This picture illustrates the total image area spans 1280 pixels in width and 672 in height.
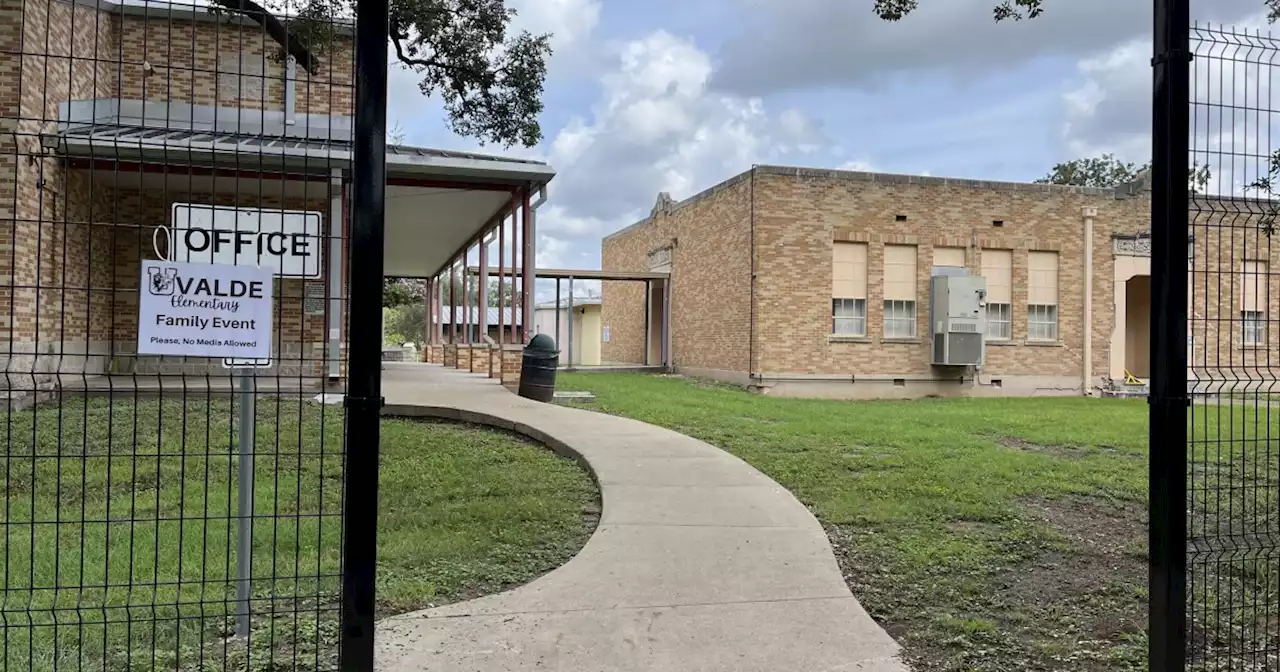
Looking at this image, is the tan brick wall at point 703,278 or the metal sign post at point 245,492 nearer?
the metal sign post at point 245,492

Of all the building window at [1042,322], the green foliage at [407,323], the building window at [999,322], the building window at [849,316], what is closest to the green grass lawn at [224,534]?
the building window at [849,316]

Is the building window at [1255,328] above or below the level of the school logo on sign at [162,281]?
below

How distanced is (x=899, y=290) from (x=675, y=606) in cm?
1694

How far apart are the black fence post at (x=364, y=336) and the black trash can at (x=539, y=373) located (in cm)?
991

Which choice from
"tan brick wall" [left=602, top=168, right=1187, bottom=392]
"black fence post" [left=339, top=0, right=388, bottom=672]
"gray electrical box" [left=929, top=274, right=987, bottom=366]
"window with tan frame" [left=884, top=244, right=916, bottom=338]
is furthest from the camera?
"window with tan frame" [left=884, top=244, right=916, bottom=338]

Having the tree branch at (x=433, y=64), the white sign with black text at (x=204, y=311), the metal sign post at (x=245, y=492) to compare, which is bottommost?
the metal sign post at (x=245, y=492)

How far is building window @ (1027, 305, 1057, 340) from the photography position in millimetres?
21016

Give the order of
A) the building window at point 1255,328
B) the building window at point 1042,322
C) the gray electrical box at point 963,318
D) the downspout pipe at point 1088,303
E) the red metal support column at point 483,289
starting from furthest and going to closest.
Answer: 1. the building window at point 1042,322
2. the downspout pipe at point 1088,303
3. the gray electrical box at point 963,318
4. the red metal support column at point 483,289
5. the building window at point 1255,328

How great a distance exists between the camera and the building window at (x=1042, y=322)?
2102 centimetres

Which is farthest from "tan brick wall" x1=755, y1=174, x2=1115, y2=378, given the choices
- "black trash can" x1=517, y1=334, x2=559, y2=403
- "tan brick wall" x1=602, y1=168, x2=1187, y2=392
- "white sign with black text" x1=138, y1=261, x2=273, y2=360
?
"white sign with black text" x1=138, y1=261, x2=273, y2=360

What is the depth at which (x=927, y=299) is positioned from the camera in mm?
20281

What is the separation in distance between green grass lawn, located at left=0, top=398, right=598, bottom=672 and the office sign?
605 mm

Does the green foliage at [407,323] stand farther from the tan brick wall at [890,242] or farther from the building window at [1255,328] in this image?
the building window at [1255,328]

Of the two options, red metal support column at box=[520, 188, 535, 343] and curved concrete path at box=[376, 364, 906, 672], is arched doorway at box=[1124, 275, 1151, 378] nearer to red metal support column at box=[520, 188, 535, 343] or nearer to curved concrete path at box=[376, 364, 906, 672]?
red metal support column at box=[520, 188, 535, 343]
